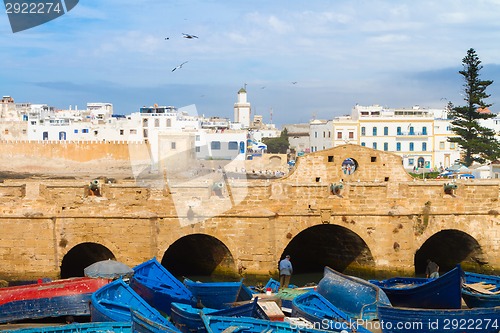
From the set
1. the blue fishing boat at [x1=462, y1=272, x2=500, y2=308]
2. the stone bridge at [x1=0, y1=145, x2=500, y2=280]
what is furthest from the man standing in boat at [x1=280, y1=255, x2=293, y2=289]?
the blue fishing boat at [x1=462, y1=272, x2=500, y2=308]

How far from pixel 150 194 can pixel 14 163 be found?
2061 inches

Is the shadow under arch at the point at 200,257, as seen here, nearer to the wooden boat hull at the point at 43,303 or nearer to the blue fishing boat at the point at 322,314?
the wooden boat hull at the point at 43,303

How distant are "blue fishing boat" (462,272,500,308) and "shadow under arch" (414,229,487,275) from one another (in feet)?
14.5

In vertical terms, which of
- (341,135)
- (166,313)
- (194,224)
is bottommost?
(166,313)

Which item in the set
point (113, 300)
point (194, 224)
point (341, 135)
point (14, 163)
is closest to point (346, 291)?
point (113, 300)

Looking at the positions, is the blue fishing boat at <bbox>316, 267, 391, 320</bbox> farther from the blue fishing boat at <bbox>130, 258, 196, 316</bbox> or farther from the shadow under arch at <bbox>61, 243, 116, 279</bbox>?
the shadow under arch at <bbox>61, 243, 116, 279</bbox>

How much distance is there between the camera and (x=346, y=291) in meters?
17.0

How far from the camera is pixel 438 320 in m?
14.8

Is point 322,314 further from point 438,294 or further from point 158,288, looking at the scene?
point 158,288

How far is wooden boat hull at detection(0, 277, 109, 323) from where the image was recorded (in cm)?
1727

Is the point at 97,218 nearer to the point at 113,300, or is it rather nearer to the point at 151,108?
the point at 113,300

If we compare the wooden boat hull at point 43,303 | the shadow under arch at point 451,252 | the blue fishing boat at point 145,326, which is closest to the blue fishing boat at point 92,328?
the blue fishing boat at point 145,326

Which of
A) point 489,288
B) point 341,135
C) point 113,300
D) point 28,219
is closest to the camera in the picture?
point 113,300

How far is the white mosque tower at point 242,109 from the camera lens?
370 ft
